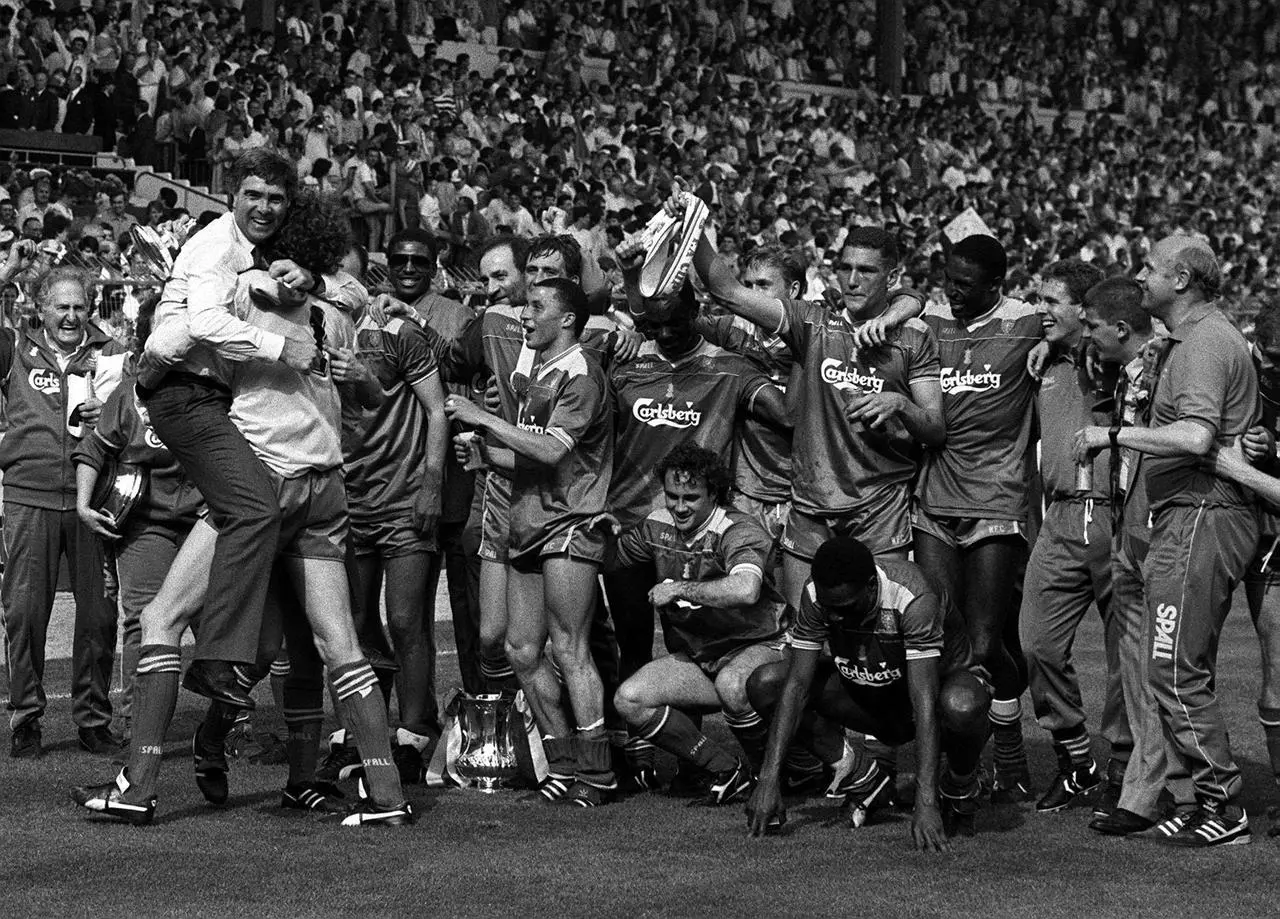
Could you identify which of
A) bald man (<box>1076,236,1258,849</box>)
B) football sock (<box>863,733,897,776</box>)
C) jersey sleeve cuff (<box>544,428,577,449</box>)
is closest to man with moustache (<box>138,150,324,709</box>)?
jersey sleeve cuff (<box>544,428,577,449</box>)

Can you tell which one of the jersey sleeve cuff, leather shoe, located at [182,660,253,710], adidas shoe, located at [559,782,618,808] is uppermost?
the jersey sleeve cuff

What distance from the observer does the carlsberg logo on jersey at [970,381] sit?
772cm

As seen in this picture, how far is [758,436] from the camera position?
8234 mm

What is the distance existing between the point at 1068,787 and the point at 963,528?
1.12 m

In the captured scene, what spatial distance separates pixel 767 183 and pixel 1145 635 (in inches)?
802

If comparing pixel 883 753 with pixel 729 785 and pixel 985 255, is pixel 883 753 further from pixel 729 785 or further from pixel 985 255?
pixel 985 255

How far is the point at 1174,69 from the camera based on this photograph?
3884cm

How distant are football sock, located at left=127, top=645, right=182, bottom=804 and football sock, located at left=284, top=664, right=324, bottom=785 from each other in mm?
619

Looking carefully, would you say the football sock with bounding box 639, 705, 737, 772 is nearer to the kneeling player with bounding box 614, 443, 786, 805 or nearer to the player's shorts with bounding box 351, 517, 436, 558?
the kneeling player with bounding box 614, 443, 786, 805

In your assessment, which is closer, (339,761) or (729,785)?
(729,785)

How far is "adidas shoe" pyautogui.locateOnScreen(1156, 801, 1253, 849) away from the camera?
6691mm

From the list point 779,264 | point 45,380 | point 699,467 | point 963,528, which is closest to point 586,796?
point 699,467

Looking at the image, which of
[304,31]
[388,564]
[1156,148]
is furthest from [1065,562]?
[1156,148]

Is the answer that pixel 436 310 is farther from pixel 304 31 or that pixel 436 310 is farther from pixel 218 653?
pixel 304 31
